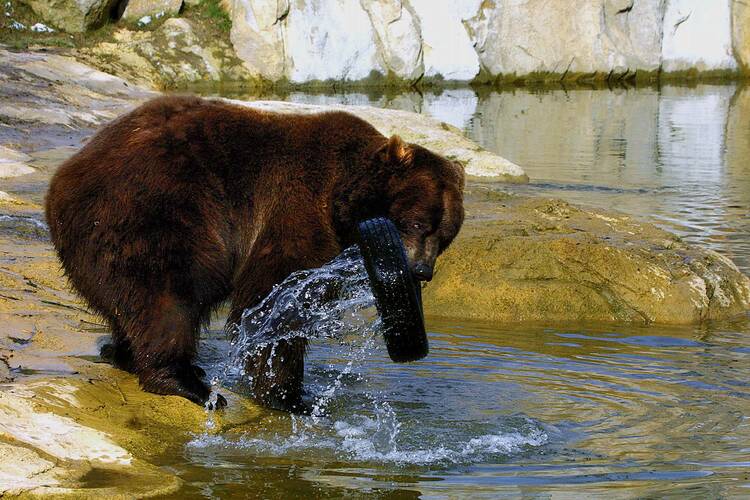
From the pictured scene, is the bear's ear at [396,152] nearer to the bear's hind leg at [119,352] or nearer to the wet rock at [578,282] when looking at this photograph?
the bear's hind leg at [119,352]

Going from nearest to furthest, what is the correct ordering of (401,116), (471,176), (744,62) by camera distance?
(471,176)
(401,116)
(744,62)

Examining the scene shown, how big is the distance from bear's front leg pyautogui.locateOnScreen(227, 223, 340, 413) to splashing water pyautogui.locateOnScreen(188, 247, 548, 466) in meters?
0.05

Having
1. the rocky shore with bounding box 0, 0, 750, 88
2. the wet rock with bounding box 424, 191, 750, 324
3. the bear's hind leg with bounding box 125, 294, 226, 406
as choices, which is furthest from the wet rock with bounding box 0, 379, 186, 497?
the rocky shore with bounding box 0, 0, 750, 88

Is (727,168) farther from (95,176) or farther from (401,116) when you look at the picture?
(95,176)

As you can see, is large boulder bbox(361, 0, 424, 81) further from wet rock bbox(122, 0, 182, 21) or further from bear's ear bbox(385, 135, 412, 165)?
bear's ear bbox(385, 135, 412, 165)

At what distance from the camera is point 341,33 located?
106 ft

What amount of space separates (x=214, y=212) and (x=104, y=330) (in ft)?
5.40

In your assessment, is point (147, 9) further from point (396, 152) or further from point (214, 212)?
point (214, 212)

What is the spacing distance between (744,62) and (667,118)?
508 inches

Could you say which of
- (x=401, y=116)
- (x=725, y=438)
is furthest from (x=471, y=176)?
(x=725, y=438)

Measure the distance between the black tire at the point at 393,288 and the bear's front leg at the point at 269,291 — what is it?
32cm

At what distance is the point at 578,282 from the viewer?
27.7 feet

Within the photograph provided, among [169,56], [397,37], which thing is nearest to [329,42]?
[397,37]

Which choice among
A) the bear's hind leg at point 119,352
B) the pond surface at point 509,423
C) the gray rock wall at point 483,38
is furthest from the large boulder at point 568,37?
the bear's hind leg at point 119,352
